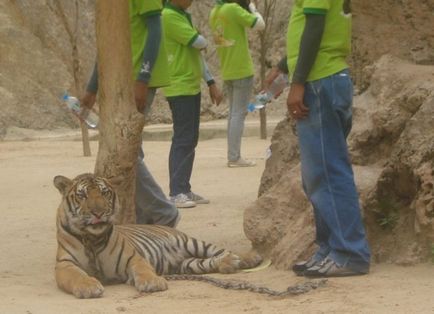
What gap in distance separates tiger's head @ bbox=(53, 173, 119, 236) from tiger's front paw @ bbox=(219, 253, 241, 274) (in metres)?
0.78

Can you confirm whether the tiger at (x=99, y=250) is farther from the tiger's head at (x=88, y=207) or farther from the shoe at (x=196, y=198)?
the shoe at (x=196, y=198)

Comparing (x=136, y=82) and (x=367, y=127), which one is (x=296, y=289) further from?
(x=136, y=82)

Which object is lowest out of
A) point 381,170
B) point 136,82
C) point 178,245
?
point 178,245

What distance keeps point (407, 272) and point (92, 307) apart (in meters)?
1.87

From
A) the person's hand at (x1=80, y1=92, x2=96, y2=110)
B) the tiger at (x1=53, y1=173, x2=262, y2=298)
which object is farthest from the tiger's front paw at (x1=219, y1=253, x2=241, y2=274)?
the person's hand at (x1=80, y1=92, x2=96, y2=110)

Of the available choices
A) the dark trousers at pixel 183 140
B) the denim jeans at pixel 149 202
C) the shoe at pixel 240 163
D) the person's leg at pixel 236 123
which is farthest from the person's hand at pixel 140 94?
the shoe at pixel 240 163

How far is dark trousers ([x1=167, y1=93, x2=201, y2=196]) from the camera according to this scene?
32.7 ft

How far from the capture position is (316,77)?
6137 millimetres

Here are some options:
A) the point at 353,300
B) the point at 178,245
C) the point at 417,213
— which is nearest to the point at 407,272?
the point at 417,213

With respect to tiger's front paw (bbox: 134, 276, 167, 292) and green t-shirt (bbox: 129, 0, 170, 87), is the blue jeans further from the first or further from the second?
green t-shirt (bbox: 129, 0, 170, 87)

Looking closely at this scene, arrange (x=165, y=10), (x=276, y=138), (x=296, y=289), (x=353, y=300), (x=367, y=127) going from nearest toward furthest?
(x=353, y=300)
(x=296, y=289)
(x=367, y=127)
(x=276, y=138)
(x=165, y=10)

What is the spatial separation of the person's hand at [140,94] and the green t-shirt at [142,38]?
0.09 metres

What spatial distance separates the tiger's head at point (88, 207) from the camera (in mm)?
6559

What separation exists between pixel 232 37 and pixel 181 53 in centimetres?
318
